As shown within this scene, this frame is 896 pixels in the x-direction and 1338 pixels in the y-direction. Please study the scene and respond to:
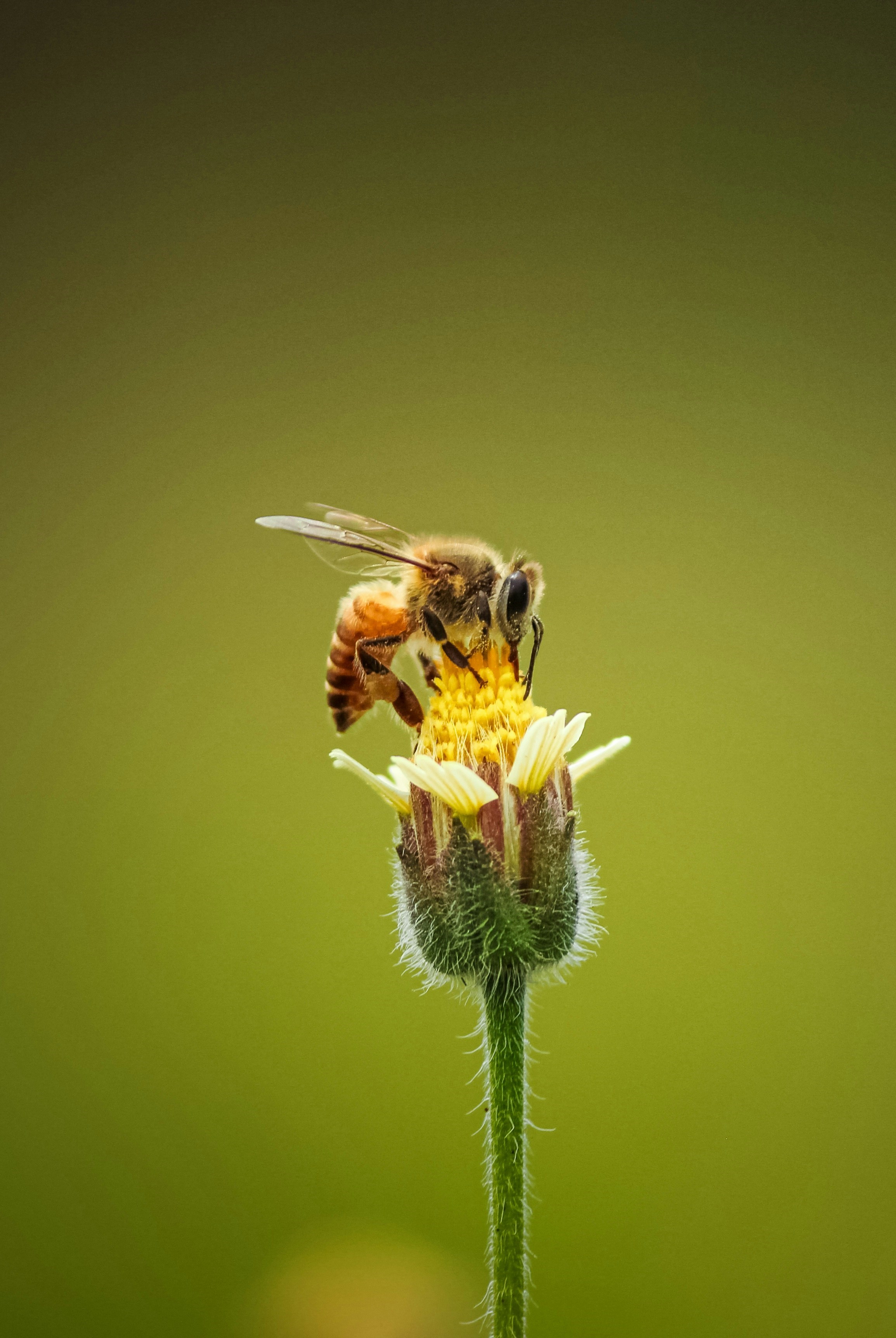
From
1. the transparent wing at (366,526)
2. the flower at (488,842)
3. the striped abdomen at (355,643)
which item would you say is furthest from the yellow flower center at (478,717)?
the transparent wing at (366,526)

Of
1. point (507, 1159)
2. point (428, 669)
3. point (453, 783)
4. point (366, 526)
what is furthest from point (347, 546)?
point (507, 1159)

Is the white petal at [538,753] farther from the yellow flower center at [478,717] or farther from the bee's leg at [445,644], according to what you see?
the bee's leg at [445,644]

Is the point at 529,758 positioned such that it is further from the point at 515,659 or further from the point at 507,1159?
the point at 507,1159

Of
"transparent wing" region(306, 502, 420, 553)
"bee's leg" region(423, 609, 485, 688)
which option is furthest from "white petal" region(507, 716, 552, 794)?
"transparent wing" region(306, 502, 420, 553)

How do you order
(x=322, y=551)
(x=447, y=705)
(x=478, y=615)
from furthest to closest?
(x=322, y=551) → (x=478, y=615) → (x=447, y=705)

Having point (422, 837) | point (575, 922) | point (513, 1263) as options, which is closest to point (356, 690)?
point (422, 837)

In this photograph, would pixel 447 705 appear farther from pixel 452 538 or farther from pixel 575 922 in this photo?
pixel 452 538

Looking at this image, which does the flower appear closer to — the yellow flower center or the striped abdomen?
the yellow flower center
